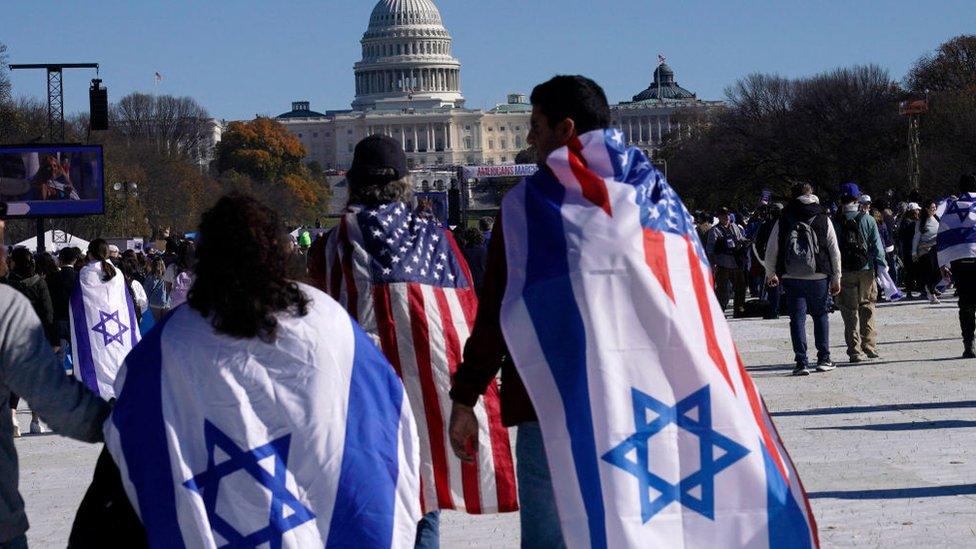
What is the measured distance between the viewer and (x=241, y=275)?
3.91 m

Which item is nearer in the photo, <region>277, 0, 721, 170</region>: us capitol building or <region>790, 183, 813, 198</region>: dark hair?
<region>790, 183, 813, 198</region>: dark hair

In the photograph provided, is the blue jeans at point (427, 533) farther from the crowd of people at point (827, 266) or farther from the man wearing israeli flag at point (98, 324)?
the crowd of people at point (827, 266)

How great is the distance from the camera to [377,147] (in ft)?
18.6

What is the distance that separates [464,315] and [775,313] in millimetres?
16055

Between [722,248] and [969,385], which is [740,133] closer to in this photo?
[722,248]

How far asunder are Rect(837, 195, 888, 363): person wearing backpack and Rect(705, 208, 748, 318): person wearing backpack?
7.09 meters

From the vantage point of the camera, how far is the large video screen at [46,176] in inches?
1315

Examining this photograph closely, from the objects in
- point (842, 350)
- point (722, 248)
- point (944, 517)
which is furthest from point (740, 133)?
point (944, 517)

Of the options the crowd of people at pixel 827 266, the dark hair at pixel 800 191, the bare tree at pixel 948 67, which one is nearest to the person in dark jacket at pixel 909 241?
the crowd of people at pixel 827 266

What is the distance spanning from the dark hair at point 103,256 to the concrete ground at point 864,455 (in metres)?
1.18

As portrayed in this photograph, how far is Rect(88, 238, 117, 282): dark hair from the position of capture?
1222 cm

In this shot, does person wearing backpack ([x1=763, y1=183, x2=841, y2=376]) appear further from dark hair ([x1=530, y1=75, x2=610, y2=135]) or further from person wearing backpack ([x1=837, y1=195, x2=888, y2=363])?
dark hair ([x1=530, y1=75, x2=610, y2=135])

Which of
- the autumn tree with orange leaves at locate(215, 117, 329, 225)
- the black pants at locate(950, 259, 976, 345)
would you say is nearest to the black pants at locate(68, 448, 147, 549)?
the black pants at locate(950, 259, 976, 345)

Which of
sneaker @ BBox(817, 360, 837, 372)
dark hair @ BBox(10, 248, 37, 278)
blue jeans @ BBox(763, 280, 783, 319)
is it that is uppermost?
dark hair @ BBox(10, 248, 37, 278)
